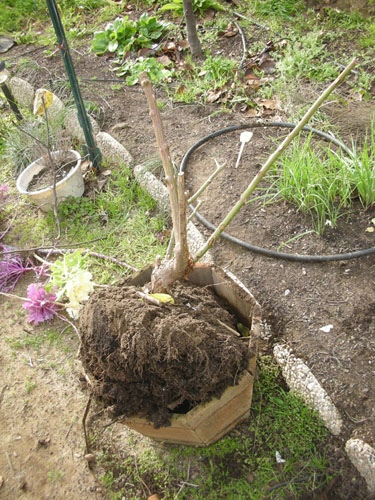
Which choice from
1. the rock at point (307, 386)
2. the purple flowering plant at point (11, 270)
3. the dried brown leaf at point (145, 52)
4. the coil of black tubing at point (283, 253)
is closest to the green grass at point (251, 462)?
the rock at point (307, 386)

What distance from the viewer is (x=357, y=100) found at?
3062mm

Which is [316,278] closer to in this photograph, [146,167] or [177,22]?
[146,167]

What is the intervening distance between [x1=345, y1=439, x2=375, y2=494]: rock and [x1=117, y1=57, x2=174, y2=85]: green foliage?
3.36 metres

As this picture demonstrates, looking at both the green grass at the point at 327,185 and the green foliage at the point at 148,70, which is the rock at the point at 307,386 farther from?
the green foliage at the point at 148,70

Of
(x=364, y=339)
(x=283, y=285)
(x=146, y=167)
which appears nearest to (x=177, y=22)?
(x=146, y=167)

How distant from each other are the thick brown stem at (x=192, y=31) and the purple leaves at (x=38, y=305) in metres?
2.77

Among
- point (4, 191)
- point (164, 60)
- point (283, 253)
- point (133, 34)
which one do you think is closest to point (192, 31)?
point (164, 60)

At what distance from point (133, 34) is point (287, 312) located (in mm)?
3787

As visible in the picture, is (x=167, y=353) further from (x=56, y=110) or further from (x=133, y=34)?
(x=133, y=34)

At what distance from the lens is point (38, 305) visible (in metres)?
2.33

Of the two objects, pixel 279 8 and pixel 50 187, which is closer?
pixel 50 187

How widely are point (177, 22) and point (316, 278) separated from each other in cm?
382

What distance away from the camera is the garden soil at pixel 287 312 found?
1.69 m

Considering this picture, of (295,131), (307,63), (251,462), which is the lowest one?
(251,462)
